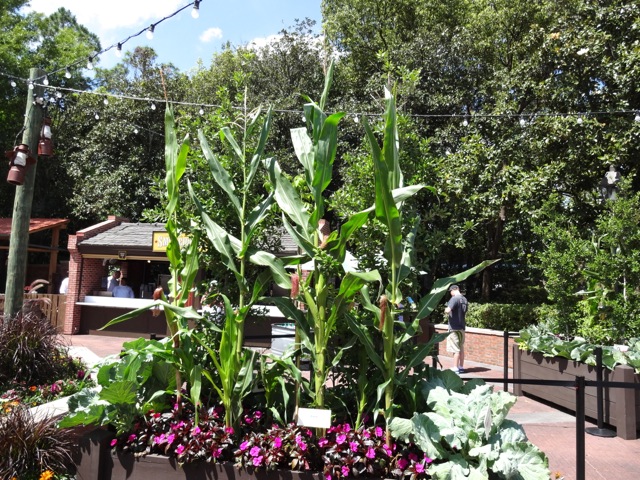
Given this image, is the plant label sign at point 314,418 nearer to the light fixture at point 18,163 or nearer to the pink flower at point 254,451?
the pink flower at point 254,451

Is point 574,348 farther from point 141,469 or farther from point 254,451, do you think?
point 141,469

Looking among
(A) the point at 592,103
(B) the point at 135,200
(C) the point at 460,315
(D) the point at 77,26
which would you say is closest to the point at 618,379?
(C) the point at 460,315

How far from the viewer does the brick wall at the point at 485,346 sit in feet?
42.8

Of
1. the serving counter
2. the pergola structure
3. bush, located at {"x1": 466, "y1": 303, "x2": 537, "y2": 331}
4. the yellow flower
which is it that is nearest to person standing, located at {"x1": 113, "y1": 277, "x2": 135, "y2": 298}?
the serving counter

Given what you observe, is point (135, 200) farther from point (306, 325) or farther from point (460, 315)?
point (306, 325)

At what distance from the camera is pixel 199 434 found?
4.14 meters

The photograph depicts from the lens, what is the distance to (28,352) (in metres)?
7.35

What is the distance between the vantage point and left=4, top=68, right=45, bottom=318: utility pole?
8.38 meters

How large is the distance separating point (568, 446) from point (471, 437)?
3.42 m

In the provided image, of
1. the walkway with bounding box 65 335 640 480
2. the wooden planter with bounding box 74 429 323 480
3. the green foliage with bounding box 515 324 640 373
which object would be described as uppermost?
the green foliage with bounding box 515 324 640 373

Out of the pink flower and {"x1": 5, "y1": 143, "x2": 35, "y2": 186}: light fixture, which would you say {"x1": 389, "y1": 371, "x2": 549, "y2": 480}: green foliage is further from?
{"x1": 5, "y1": 143, "x2": 35, "y2": 186}: light fixture

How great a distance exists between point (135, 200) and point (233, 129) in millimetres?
19816

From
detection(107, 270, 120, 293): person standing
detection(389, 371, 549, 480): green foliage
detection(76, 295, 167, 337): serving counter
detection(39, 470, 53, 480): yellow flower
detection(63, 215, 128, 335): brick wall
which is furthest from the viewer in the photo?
detection(107, 270, 120, 293): person standing

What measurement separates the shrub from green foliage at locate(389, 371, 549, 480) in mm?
2809
